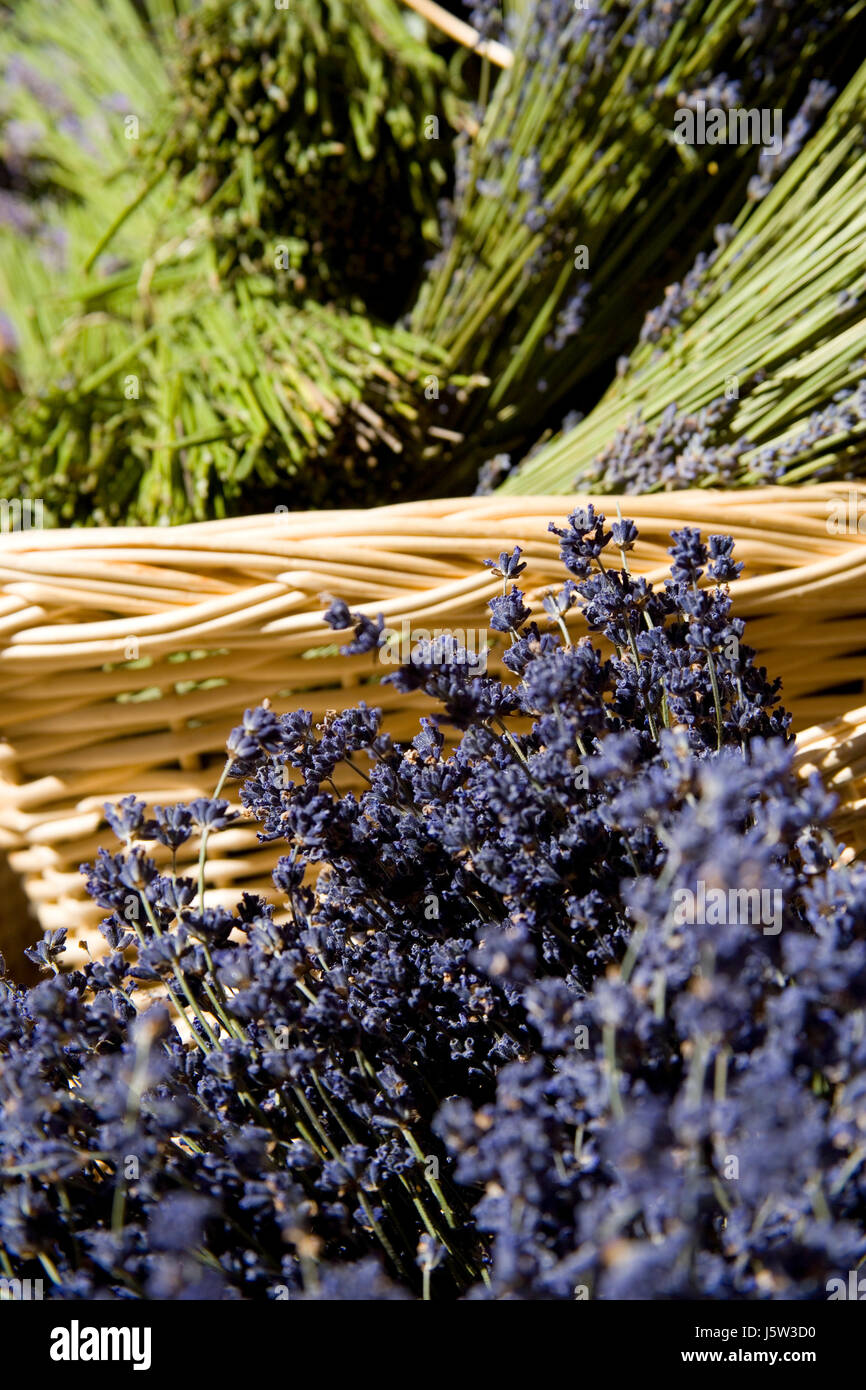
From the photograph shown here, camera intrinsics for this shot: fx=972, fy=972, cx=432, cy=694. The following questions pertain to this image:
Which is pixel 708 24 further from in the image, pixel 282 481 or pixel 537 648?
pixel 537 648

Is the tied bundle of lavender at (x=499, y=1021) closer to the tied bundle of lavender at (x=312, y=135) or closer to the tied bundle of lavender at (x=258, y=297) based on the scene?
the tied bundle of lavender at (x=258, y=297)

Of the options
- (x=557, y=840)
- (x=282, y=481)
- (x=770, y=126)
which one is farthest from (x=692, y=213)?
(x=557, y=840)

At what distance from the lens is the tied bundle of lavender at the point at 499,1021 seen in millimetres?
334

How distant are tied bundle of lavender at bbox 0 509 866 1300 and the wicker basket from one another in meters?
0.10

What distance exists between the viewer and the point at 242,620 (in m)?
0.64

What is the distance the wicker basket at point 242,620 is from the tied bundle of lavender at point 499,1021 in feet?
0.32

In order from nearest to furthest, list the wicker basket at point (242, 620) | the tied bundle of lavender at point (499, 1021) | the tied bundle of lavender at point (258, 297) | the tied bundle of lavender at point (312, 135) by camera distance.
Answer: the tied bundle of lavender at point (499, 1021) → the wicker basket at point (242, 620) → the tied bundle of lavender at point (258, 297) → the tied bundle of lavender at point (312, 135)

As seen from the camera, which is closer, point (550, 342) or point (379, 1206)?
point (379, 1206)

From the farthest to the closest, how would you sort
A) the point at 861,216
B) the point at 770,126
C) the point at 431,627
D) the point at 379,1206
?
the point at 770,126 < the point at 861,216 < the point at 431,627 < the point at 379,1206

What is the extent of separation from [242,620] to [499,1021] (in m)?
0.30

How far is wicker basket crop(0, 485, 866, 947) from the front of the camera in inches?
25.8

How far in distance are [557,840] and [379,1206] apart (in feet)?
0.66

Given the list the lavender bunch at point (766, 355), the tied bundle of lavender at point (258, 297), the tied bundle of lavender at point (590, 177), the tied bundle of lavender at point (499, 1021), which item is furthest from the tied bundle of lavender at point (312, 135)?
the tied bundle of lavender at point (499, 1021)

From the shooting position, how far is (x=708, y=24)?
0.93 metres
